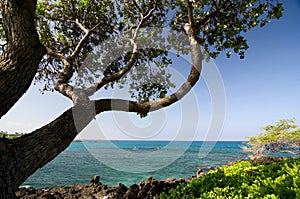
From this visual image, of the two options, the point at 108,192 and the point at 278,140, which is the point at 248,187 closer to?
the point at 108,192

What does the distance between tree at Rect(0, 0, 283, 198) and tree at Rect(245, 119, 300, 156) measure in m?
11.1

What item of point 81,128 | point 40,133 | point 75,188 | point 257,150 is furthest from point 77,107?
point 257,150

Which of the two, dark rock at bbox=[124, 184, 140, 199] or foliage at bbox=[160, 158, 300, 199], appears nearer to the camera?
foliage at bbox=[160, 158, 300, 199]

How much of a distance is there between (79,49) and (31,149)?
3.92 metres

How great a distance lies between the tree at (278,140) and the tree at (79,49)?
11145 mm

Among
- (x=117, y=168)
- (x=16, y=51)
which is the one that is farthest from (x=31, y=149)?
(x=117, y=168)

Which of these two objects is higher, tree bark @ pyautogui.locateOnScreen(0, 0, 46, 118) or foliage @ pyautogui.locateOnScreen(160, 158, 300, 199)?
tree bark @ pyautogui.locateOnScreen(0, 0, 46, 118)

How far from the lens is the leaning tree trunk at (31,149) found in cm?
273

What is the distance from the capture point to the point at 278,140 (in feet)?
49.8

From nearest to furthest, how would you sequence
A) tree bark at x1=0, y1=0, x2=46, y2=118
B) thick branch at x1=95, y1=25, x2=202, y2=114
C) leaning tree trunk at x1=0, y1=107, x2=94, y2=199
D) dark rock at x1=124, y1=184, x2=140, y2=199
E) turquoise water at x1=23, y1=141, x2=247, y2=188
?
leaning tree trunk at x1=0, y1=107, x2=94, y2=199, tree bark at x1=0, y1=0, x2=46, y2=118, thick branch at x1=95, y1=25, x2=202, y2=114, dark rock at x1=124, y1=184, x2=140, y2=199, turquoise water at x1=23, y1=141, x2=247, y2=188

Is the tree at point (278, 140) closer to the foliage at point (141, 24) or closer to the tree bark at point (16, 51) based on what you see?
the foliage at point (141, 24)

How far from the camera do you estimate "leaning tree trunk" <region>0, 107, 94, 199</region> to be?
2729mm

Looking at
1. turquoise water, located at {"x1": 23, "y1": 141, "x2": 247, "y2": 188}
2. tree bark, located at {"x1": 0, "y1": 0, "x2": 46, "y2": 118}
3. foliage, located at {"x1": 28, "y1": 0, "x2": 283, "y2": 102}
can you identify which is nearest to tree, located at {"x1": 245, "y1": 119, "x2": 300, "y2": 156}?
turquoise water, located at {"x1": 23, "y1": 141, "x2": 247, "y2": 188}

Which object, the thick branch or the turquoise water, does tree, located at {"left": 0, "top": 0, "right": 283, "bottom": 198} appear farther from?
the turquoise water
